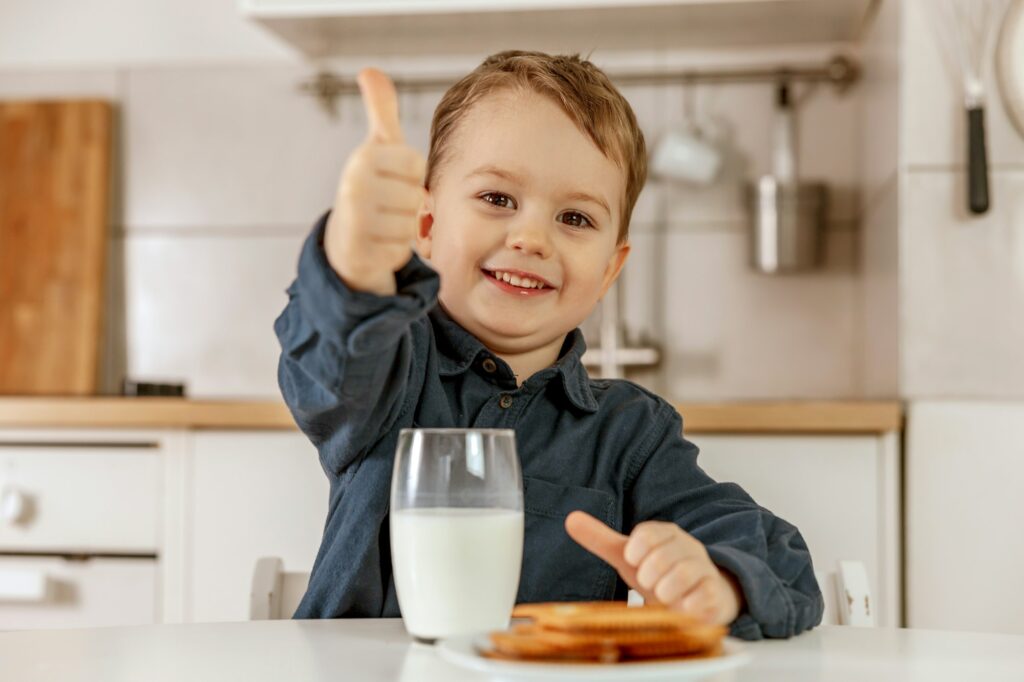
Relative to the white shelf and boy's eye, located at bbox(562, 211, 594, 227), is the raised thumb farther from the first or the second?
the white shelf

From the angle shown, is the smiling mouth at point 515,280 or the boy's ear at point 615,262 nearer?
the smiling mouth at point 515,280

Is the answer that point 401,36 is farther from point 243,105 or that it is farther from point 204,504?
point 204,504

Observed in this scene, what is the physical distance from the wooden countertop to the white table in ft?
2.94

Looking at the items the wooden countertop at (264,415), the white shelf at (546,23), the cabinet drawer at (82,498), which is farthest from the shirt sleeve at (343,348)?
the white shelf at (546,23)

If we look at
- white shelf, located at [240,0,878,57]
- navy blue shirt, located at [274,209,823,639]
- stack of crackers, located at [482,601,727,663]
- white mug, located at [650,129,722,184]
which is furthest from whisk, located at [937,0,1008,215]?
stack of crackers, located at [482,601,727,663]

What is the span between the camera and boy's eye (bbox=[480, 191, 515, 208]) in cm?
99

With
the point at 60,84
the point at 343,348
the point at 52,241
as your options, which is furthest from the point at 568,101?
the point at 60,84

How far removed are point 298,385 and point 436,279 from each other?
0.14 metres

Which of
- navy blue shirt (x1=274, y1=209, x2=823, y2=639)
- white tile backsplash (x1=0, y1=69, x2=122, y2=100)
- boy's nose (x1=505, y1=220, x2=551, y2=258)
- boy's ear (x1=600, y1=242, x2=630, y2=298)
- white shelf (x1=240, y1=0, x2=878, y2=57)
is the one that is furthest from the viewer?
white tile backsplash (x1=0, y1=69, x2=122, y2=100)

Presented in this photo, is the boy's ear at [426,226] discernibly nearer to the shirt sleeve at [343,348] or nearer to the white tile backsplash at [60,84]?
the shirt sleeve at [343,348]

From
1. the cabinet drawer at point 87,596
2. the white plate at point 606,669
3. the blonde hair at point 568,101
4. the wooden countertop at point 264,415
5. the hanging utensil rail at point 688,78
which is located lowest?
the cabinet drawer at point 87,596

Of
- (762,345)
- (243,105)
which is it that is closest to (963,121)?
(762,345)

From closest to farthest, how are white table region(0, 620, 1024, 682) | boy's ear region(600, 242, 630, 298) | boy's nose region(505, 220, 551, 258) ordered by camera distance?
white table region(0, 620, 1024, 682) < boy's nose region(505, 220, 551, 258) < boy's ear region(600, 242, 630, 298)

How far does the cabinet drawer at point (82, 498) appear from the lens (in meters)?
1.77
